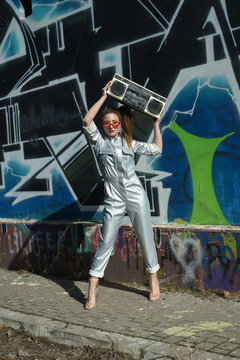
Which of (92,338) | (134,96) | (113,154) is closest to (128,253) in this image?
(113,154)

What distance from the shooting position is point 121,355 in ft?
11.4

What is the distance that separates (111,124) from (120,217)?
0.94m

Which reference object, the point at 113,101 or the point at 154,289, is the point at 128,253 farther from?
the point at 113,101

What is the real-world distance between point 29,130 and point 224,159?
11.8 feet

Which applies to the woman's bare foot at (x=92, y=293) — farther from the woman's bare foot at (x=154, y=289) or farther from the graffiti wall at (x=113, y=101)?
the graffiti wall at (x=113, y=101)

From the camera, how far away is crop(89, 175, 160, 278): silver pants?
4.55 meters

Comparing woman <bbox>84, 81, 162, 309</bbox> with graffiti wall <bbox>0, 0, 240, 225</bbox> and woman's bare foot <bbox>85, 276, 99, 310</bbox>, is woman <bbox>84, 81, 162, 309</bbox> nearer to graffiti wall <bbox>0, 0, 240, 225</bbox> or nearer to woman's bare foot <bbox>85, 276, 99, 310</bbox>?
woman's bare foot <bbox>85, 276, 99, 310</bbox>

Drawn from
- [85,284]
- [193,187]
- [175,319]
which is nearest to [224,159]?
[193,187]

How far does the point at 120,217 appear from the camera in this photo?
4633 mm

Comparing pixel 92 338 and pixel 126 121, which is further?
pixel 126 121

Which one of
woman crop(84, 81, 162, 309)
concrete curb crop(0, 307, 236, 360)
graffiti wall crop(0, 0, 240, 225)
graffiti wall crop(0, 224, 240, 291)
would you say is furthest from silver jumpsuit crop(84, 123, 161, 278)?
graffiti wall crop(0, 0, 240, 225)

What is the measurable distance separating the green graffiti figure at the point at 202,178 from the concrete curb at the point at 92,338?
1917 mm

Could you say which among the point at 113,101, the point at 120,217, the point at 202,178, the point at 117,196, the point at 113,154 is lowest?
the point at 120,217

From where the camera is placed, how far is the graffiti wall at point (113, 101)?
5.03 metres
